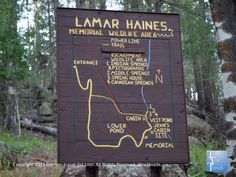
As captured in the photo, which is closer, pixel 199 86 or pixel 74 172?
pixel 74 172

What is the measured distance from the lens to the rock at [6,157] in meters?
8.70

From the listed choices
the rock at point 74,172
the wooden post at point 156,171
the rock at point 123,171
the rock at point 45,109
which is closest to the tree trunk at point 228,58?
the wooden post at point 156,171

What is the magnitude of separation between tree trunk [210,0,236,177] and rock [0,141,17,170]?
5.62m

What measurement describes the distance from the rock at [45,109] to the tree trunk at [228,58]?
15.6 m

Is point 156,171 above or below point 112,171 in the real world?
above

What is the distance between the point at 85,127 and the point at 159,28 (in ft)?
6.00

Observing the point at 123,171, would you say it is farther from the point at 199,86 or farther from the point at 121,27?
the point at 199,86

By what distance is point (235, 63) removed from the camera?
4.99 meters

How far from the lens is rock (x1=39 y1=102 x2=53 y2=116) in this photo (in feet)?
65.0

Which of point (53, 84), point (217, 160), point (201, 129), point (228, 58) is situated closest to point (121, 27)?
point (228, 58)

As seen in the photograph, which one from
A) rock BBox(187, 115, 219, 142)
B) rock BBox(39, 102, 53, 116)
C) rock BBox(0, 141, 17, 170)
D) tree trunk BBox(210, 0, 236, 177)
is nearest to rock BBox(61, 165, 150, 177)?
rock BBox(0, 141, 17, 170)

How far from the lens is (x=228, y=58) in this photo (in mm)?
5000

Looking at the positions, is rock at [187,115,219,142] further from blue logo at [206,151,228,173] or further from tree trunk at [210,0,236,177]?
tree trunk at [210,0,236,177]

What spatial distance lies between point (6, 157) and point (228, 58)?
6.03 metres
